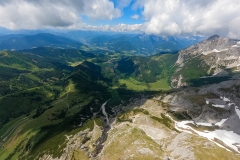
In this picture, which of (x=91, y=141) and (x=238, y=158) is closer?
(x=238, y=158)

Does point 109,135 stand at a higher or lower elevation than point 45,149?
higher

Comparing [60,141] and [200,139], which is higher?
[200,139]

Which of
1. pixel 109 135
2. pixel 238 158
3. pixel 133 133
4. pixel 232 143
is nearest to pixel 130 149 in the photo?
pixel 133 133

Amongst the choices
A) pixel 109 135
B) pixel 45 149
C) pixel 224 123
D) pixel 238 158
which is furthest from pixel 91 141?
pixel 224 123

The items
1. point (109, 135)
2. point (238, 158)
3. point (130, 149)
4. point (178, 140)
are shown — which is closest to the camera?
point (238, 158)

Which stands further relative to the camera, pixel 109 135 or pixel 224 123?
pixel 224 123

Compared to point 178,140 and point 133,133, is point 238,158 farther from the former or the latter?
point 133,133

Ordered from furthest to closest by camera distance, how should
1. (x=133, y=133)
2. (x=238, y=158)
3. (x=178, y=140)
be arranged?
1. (x=133, y=133)
2. (x=178, y=140)
3. (x=238, y=158)

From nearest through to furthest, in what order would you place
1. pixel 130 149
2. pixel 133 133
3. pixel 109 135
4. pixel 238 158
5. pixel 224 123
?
pixel 238 158 < pixel 130 149 < pixel 133 133 < pixel 109 135 < pixel 224 123

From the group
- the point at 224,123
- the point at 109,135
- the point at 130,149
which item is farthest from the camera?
the point at 224,123

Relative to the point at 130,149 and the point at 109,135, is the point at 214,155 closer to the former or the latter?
the point at 130,149
